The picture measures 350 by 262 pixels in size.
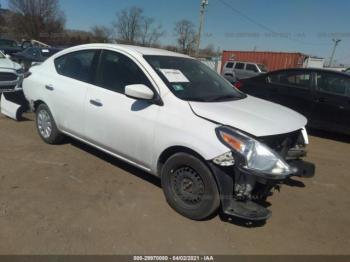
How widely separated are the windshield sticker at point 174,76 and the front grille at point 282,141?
1.21 meters

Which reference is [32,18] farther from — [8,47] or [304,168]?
[304,168]

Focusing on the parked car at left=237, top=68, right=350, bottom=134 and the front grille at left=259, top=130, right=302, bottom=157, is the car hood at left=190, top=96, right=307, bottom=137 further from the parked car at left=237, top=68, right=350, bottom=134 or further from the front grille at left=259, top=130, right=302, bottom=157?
the parked car at left=237, top=68, right=350, bottom=134

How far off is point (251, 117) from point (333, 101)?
4.24 m

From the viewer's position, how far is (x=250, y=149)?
2.72 m

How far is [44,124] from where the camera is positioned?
196 inches

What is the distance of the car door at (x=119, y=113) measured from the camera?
3367mm

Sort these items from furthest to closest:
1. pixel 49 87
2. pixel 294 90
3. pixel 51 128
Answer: pixel 294 90 < pixel 51 128 < pixel 49 87

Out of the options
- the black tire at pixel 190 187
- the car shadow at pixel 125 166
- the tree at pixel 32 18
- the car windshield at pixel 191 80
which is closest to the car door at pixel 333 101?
the car windshield at pixel 191 80

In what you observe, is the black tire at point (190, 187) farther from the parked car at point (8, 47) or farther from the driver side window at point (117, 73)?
the parked car at point (8, 47)

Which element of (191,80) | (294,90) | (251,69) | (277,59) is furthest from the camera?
(277,59)

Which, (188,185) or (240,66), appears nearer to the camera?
(188,185)

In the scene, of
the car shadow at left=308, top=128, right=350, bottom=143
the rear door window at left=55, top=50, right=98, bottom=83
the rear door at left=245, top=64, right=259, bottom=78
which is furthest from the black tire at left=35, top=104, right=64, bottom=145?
the rear door at left=245, top=64, right=259, bottom=78

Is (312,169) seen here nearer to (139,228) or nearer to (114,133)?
(139,228)

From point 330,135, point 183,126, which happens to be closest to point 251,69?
point 330,135
